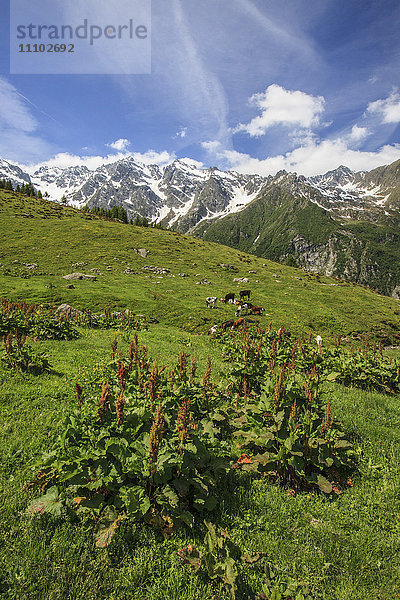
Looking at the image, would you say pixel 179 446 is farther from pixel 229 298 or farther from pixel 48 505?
pixel 229 298

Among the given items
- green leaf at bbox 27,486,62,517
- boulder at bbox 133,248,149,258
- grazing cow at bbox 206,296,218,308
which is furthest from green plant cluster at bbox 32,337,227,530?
boulder at bbox 133,248,149,258

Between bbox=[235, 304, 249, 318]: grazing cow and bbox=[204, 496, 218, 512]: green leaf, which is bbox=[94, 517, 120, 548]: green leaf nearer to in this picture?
bbox=[204, 496, 218, 512]: green leaf

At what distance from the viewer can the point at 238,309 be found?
1194 inches

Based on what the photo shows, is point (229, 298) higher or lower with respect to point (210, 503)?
lower

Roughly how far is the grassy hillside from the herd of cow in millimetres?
1171

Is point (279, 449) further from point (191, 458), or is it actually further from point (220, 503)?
point (191, 458)

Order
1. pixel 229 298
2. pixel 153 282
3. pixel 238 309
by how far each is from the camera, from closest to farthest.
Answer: pixel 238 309 → pixel 229 298 → pixel 153 282

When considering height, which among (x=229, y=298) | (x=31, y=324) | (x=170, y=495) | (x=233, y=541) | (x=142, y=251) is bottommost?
(x=229, y=298)

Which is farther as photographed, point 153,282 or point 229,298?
point 153,282

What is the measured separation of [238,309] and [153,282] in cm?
1703

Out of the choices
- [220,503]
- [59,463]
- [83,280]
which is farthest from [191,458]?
[83,280]

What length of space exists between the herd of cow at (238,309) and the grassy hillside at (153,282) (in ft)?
3.84

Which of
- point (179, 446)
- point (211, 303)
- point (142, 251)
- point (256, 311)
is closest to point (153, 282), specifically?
point (211, 303)

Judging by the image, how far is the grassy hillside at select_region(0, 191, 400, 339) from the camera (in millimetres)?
29047
